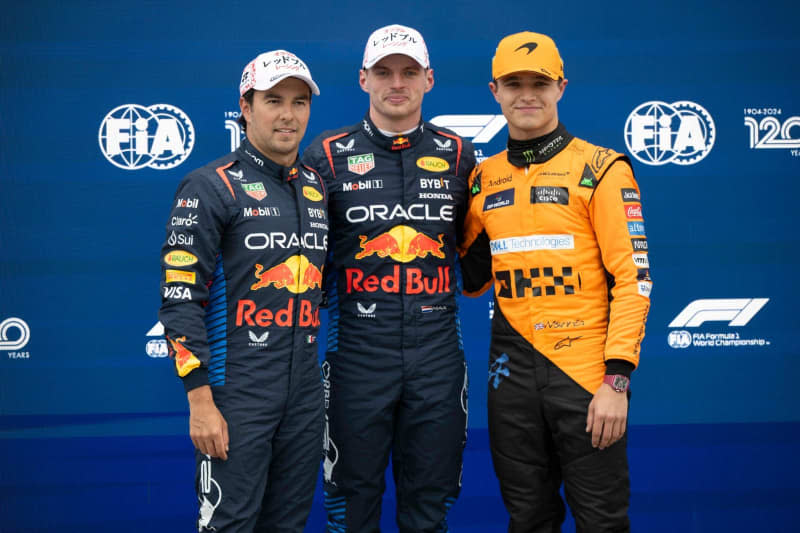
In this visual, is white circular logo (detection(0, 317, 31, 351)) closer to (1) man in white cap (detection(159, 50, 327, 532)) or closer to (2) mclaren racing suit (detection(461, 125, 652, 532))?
(1) man in white cap (detection(159, 50, 327, 532))

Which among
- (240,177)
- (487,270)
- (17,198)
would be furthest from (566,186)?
(17,198)

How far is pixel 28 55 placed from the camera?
278 centimetres

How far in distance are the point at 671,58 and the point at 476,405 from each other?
5.82ft

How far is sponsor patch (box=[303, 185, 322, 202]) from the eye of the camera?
6.54 feet

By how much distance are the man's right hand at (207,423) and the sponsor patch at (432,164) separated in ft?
3.31

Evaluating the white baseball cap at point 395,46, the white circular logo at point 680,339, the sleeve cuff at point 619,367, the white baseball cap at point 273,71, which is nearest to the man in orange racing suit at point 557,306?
the sleeve cuff at point 619,367

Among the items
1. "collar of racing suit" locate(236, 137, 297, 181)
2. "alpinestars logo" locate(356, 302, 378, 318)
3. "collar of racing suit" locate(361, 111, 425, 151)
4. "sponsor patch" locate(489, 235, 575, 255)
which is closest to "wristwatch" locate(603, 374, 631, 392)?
"sponsor patch" locate(489, 235, 575, 255)

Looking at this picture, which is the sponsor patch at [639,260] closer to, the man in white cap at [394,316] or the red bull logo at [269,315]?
the man in white cap at [394,316]

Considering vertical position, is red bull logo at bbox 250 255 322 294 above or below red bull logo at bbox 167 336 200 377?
above

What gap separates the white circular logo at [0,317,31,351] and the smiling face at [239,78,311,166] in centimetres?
156

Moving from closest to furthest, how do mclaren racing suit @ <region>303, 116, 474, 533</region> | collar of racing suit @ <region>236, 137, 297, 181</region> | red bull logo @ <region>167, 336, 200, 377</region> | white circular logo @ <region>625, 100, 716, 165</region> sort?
red bull logo @ <region>167, 336, 200, 377</region>, collar of racing suit @ <region>236, 137, 297, 181</region>, mclaren racing suit @ <region>303, 116, 474, 533</region>, white circular logo @ <region>625, 100, 716, 165</region>

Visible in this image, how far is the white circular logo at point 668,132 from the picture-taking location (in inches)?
114

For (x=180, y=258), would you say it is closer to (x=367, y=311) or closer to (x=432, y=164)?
(x=367, y=311)

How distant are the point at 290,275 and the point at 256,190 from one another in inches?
10.6
